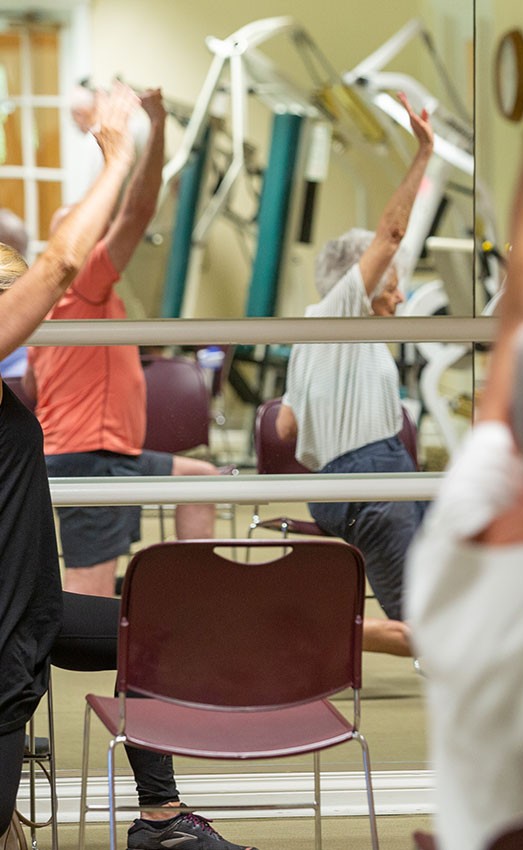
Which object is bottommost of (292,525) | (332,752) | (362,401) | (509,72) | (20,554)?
(332,752)

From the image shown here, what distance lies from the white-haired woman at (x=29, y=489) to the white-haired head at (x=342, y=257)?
1.43 metres

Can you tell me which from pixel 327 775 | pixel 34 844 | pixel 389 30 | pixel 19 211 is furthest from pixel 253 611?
pixel 389 30

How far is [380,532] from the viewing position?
3357 millimetres

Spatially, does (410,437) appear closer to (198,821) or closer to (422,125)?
(422,125)

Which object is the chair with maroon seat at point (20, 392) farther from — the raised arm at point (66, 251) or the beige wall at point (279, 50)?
the raised arm at point (66, 251)

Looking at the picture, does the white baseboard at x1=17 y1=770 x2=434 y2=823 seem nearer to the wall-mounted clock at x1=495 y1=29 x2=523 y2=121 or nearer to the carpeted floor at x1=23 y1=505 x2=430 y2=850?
the carpeted floor at x1=23 y1=505 x2=430 y2=850

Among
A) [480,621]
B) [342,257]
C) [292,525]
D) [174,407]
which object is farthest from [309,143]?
[480,621]

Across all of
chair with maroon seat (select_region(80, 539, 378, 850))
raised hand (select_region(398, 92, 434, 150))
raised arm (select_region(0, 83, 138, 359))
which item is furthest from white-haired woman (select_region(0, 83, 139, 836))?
raised hand (select_region(398, 92, 434, 150))

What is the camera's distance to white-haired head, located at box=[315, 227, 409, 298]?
11.9 ft

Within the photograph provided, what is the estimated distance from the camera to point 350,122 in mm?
3854

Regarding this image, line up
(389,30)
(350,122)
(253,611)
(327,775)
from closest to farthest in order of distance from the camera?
(253,611)
(327,775)
(389,30)
(350,122)

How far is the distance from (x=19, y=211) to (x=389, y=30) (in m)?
1.13

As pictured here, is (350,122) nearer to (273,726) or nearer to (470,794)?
(273,726)

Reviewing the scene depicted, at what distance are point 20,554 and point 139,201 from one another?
155 centimetres
